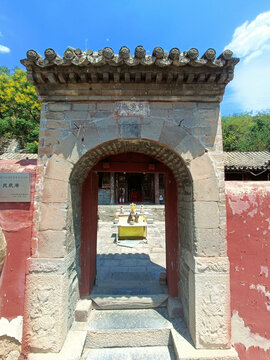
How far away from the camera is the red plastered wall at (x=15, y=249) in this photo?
2578 mm

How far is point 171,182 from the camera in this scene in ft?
Answer: 12.6

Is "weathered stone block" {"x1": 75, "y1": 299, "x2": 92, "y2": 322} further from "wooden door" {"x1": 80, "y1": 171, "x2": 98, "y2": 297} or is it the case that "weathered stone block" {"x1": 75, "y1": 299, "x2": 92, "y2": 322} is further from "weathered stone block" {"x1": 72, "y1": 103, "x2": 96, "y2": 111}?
"weathered stone block" {"x1": 72, "y1": 103, "x2": 96, "y2": 111}

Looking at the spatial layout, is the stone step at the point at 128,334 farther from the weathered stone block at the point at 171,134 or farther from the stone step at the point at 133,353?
the weathered stone block at the point at 171,134

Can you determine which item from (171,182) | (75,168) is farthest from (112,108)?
(171,182)

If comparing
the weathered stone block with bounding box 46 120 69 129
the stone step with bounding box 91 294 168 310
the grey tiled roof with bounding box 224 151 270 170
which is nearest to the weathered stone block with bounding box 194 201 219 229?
the stone step with bounding box 91 294 168 310

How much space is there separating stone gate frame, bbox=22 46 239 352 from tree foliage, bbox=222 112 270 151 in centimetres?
2276

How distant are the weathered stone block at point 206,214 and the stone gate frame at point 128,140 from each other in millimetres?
14

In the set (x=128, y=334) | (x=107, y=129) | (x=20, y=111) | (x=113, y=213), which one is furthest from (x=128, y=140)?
(x=20, y=111)

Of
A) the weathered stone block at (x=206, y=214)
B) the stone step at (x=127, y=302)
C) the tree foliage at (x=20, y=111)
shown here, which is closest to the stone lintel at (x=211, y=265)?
the weathered stone block at (x=206, y=214)

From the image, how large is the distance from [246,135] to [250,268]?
26688mm

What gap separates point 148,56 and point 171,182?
7.42 ft

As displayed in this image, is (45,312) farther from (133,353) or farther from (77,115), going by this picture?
(77,115)

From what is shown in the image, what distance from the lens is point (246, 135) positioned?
24.7 metres

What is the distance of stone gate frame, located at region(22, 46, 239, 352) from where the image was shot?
2488 mm
